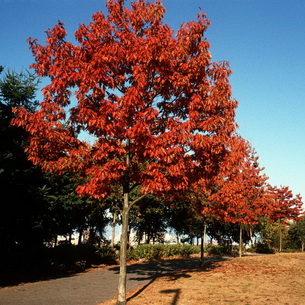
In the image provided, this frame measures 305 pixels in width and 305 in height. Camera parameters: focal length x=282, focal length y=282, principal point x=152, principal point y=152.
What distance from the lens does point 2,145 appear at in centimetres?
Answer: 1324

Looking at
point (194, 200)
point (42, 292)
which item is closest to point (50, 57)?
point (42, 292)

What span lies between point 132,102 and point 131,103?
0.45ft

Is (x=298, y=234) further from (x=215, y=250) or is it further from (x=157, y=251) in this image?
(x=157, y=251)

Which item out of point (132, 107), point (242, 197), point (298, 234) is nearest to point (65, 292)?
point (132, 107)

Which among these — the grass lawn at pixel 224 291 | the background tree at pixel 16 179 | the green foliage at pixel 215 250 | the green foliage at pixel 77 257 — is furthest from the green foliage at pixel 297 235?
the background tree at pixel 16 179

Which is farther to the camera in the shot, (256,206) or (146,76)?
(256,206)

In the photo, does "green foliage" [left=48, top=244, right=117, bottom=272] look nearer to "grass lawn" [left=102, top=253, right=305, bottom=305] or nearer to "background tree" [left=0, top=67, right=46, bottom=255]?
"background tree" [left=0, top=67, right=46, bottom=255]

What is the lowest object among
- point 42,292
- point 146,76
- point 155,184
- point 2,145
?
point 42,292

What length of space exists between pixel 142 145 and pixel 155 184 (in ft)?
4.01

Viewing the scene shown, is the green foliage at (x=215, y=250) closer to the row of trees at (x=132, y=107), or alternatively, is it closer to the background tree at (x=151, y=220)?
the background tree at (x=151, y=220)

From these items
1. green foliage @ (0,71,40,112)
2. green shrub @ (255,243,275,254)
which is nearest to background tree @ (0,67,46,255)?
A: green foliage @ (0,71,40,112)

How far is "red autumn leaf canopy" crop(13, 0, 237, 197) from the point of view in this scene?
8.32 metres

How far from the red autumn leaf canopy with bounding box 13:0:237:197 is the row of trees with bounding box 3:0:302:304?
3 centimetres

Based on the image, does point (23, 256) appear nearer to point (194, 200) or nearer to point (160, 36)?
point (194, 200)
